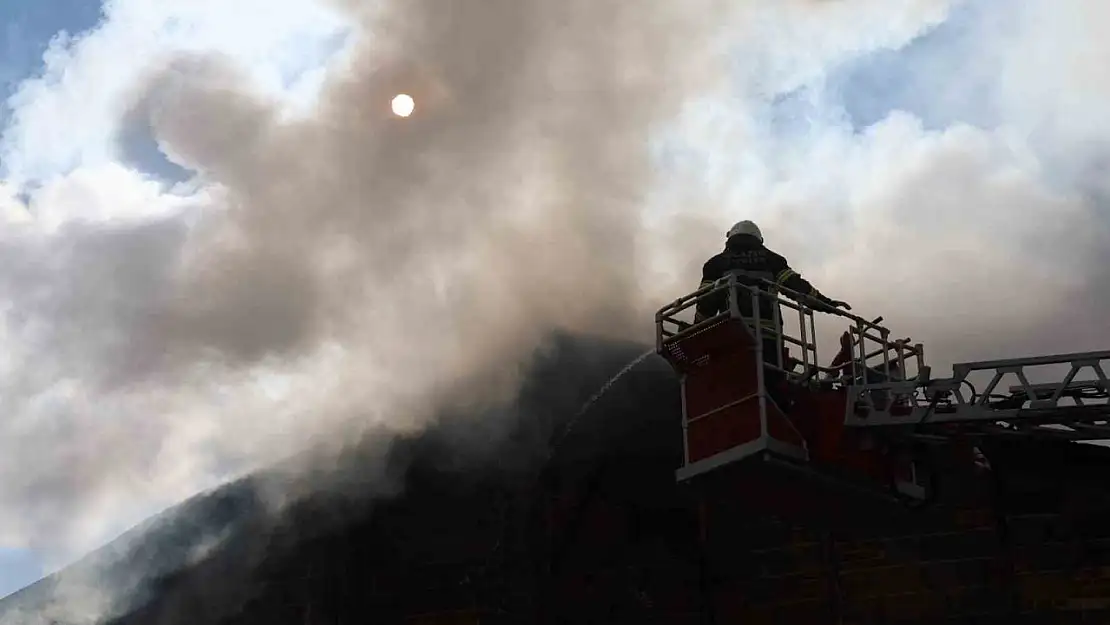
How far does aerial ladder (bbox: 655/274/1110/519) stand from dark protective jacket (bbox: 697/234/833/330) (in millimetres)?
175

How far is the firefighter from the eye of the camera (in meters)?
9.10

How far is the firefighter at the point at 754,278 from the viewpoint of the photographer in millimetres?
9102

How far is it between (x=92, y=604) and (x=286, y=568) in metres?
6.31

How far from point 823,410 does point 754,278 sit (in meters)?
1.29

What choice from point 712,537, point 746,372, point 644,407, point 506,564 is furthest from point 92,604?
point 746,372

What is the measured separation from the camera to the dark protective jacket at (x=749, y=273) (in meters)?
9.30

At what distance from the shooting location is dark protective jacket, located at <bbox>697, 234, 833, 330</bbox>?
9.30 m

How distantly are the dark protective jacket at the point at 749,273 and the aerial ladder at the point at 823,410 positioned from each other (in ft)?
0.57

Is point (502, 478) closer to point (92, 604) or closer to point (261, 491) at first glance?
point (261, 491)

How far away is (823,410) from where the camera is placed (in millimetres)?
8641

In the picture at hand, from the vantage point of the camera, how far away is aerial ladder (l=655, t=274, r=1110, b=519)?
8242 mm

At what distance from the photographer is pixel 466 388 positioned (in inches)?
741

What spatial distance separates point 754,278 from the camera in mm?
9070

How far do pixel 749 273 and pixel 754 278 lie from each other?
0.71 ft
